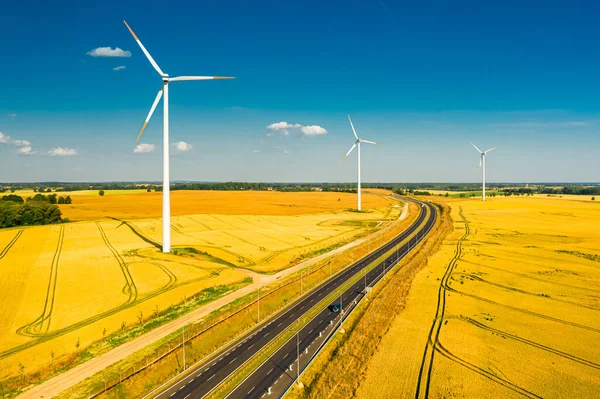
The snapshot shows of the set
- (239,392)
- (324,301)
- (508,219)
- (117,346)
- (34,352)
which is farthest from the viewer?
(508,219)

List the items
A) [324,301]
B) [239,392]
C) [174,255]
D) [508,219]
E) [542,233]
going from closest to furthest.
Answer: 1. [239,392]
2. [324,301]
3. [174,255]
4. [542,233]
5. [508,219]

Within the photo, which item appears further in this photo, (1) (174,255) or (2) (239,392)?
(1) (174,255)

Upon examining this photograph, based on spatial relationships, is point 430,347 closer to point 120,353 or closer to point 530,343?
point 530,343

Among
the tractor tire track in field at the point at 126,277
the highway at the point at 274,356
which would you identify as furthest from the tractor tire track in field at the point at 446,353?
the tractor tire track in field at the point at 126,277

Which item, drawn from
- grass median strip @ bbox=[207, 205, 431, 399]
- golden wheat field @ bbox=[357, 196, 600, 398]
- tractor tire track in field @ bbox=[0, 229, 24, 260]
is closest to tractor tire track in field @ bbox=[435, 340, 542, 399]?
golden wheat field @ bbox=[357, 196, 600, 398]

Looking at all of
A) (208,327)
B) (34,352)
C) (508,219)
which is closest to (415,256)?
(208,327)

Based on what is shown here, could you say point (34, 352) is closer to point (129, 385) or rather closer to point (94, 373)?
point (94, 373)

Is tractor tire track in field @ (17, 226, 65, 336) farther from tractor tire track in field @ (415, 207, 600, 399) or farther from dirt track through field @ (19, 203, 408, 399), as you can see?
tractor tire track in field @ (415, 207, 600, 399)
